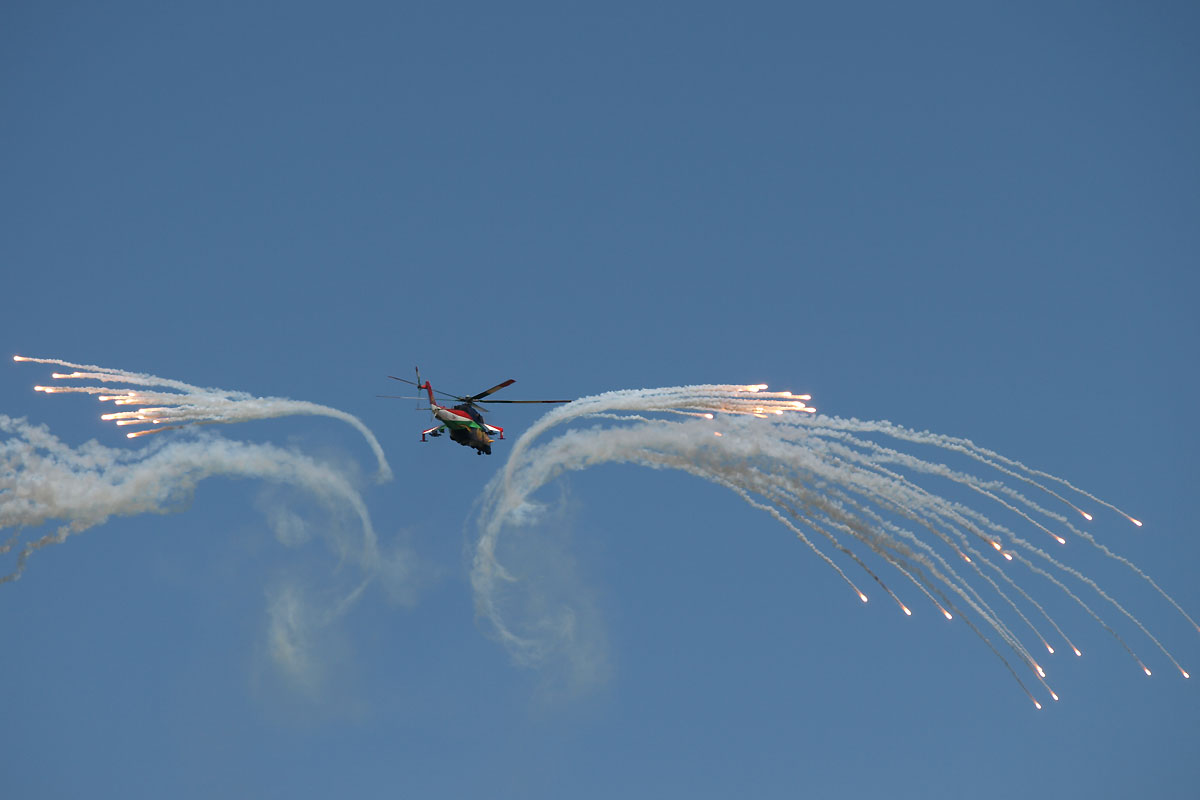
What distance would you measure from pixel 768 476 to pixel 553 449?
31.9ft

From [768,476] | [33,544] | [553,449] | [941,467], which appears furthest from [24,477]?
[941,467]

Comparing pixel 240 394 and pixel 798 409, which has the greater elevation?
pixel 240 394

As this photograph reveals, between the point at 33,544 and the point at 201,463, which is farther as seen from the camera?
the point at 201,463

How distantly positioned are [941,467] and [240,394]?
98.4ft

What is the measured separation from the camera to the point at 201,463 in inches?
2382

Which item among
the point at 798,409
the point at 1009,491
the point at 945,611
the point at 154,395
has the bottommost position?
the point at 945,611

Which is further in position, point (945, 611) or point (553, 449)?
point (553, 449)

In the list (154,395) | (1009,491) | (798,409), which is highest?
(154,395)

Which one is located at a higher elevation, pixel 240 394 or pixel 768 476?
pixel 240 394

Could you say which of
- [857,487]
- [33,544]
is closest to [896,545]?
[857,487]

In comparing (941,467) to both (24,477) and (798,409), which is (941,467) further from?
(24,477)

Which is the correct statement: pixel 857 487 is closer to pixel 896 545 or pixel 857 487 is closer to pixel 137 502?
pixel 896 545

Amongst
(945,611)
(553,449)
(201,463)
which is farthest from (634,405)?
(201,463)

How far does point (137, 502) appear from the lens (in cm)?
5847
